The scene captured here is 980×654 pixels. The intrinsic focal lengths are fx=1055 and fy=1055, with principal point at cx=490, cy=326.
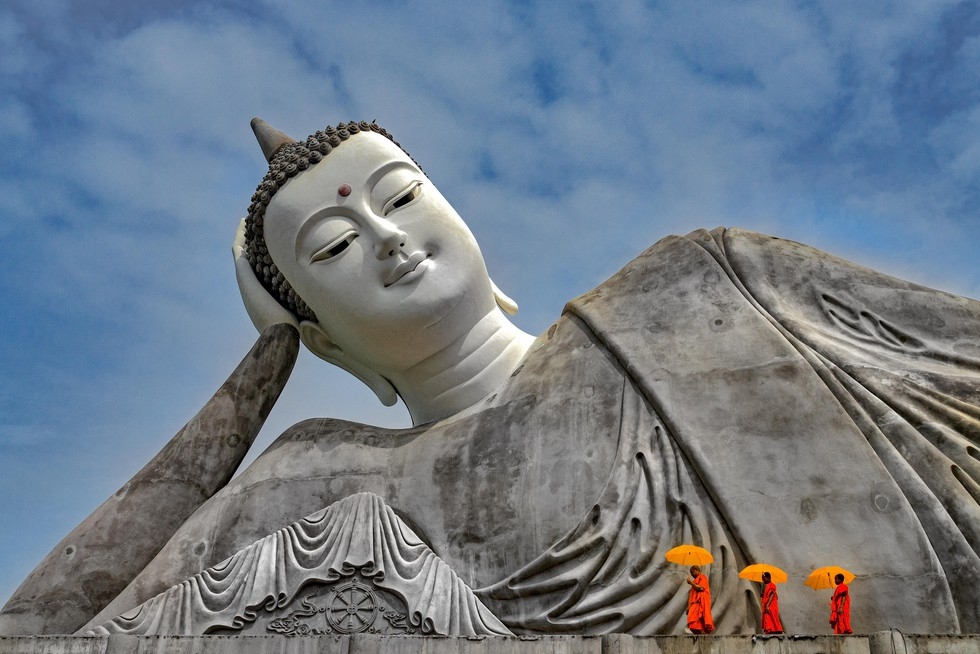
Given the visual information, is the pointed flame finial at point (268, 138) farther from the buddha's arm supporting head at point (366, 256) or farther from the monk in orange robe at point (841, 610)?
the monk in orange robe at point (841, 610)

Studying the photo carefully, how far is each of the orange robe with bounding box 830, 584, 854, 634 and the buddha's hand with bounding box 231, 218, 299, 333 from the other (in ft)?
16.7

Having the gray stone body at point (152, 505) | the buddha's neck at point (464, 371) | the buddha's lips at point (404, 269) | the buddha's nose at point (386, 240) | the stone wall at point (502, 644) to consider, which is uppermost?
the buddha's nose at point (386, 240)

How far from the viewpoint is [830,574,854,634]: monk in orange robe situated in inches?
233

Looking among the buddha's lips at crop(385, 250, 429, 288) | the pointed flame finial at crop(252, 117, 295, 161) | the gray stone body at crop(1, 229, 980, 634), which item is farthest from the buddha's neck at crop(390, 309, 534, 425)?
the pointed flame finial at crop(252, 117, 295, 161)

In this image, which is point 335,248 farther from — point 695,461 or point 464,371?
point 695,461

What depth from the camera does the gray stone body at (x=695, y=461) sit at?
6434 millimetres

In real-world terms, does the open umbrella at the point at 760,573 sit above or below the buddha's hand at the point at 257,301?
below

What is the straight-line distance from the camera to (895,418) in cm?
679

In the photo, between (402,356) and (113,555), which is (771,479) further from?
(113,555)

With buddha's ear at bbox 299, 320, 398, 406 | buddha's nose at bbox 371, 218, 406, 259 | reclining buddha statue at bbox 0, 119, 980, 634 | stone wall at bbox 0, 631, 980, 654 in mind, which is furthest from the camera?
buddha's ear at bbox 299, 320, 398, 406

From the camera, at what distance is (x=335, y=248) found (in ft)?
28.5

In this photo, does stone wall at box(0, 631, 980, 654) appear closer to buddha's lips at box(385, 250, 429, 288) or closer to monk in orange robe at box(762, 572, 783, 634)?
monk in orange robe at box(762, 572, 783, 634)

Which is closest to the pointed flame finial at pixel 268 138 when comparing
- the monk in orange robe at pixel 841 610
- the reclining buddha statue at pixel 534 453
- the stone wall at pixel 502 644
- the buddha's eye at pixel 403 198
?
the reclining buddha statue at pixel 534 453

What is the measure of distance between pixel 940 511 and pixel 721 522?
1.31 m
